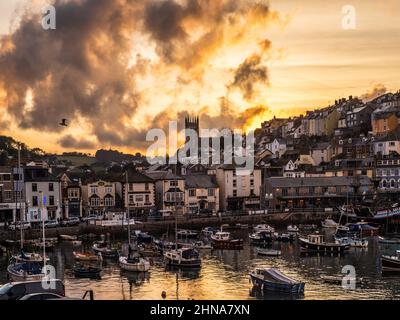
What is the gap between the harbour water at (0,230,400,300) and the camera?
17.5 meters

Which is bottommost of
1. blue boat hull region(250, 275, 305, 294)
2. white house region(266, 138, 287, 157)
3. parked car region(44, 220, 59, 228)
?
blue boat hull region(250, 275, 305, 294)

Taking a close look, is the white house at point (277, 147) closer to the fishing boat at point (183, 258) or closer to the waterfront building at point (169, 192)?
the waterfront building at point (169, 192)

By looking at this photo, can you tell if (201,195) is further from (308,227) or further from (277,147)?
(277,147)

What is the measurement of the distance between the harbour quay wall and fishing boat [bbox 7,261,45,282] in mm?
11318

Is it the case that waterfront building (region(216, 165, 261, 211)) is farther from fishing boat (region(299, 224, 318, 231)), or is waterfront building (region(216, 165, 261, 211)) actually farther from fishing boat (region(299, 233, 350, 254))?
fishing boat (region(299, 233, 350, 254))

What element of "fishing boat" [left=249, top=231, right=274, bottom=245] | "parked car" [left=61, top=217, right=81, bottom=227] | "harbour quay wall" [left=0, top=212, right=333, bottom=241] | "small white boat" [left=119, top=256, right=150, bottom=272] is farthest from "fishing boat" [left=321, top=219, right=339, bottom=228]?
"small white boat" [left=119, top=256, right=150, bottom=272]

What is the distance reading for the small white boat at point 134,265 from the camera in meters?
21.6

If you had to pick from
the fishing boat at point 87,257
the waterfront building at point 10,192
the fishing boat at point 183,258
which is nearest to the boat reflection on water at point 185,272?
the fishing boat at point 183,258

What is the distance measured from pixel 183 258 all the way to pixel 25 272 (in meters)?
6.12

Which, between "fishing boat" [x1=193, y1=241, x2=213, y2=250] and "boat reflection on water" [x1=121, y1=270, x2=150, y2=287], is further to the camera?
"fishing boat" [x1=193, y1=241, x2=213, y2=250]

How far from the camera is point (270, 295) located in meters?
17.9

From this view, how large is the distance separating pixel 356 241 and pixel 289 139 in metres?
47.3

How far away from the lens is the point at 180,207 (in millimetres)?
43562

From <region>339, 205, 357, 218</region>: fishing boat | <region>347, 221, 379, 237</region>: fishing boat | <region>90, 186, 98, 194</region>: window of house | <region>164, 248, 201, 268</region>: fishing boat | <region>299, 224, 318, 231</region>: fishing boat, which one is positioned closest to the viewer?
<region>164, 248, 201, 268</region>: fishing boat
